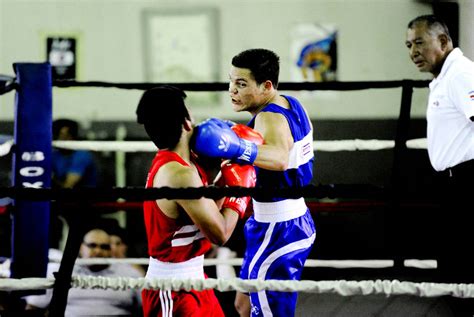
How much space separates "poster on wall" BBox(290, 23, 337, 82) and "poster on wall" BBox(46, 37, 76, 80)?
4.54ft

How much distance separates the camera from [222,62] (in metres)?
4.14

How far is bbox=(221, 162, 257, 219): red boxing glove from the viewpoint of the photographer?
1.34 meters

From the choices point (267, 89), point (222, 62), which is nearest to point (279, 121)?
point (267, 89)

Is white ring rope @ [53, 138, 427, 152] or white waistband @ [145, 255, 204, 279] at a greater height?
white ring rope @ [53, 138, 427, 152]

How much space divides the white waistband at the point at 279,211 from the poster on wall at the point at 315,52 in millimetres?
2624

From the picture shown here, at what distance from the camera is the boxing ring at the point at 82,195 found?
39.9 inches

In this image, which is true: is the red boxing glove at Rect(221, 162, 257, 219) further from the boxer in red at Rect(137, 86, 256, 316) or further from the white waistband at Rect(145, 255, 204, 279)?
the white waistband at Rect(145, 255, 204, 279)

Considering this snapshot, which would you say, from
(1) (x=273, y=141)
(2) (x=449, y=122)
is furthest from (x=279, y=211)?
(2) (x=449, y=122)

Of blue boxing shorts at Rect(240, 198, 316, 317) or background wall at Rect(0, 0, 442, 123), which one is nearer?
blue boxing shorts at Rect(240, 198, 316, 317)

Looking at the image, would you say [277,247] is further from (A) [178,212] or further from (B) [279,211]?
(A) [178,212]

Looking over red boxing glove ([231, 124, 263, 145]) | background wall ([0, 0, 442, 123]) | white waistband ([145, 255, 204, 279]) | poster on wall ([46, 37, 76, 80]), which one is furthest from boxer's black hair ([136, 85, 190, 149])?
poster on wall ([46, 37, 76, 80])

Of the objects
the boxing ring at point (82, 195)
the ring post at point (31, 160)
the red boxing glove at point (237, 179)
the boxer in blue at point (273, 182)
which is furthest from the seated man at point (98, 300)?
the red boxing glove at point (237, 179)

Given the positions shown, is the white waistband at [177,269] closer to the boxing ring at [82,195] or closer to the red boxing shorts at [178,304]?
the red boxing shorts at [178,304]

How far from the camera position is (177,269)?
1333 mm
